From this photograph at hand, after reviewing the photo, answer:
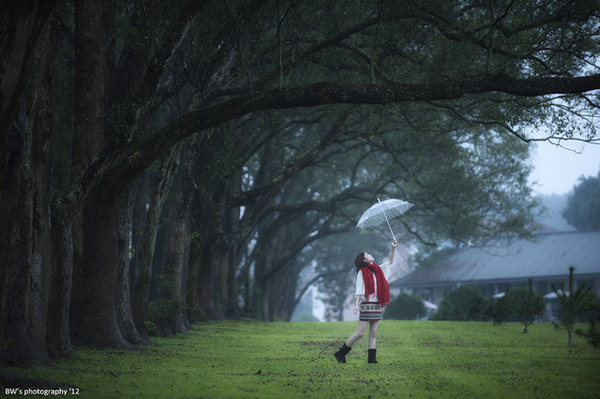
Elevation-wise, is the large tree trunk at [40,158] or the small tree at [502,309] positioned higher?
the large tree trunk at [40,158]

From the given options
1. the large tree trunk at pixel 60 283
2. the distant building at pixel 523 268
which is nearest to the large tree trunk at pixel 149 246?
the large tree trunk at pixel 60 283

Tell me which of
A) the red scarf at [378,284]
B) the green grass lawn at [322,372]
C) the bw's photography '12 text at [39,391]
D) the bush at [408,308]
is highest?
the red scarf at [378,284]

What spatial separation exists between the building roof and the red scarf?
30680 mm

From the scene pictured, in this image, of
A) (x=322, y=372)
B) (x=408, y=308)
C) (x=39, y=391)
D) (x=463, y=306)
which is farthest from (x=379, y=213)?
(x=408, y=308)

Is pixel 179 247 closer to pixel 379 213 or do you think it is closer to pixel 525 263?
pixel 379 213

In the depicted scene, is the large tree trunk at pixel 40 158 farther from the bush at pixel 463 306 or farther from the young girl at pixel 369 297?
the bush at pixel 463 306

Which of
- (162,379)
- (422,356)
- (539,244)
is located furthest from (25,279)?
(539,244)

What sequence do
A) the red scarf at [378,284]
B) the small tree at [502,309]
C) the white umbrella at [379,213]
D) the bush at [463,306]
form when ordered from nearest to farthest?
the red scarf at [378,284] → the white umbrella at [379,213] → the small tree at [502,309] → the bush at [463,306]

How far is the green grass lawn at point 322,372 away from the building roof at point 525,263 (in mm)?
28430

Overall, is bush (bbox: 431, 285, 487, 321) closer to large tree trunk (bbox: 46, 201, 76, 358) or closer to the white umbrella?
the white umbrella

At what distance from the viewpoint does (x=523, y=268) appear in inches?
1628

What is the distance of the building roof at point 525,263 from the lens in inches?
1544

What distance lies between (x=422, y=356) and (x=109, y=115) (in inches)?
320

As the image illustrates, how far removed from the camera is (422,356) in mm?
11195
